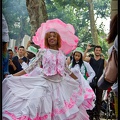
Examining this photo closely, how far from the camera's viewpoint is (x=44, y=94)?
560 centimetres

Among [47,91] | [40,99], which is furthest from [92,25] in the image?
[40,99]

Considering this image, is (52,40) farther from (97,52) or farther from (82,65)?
(97,52)

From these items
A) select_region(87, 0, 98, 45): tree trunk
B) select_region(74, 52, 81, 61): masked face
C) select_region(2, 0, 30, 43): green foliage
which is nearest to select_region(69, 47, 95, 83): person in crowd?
select_region(74, 52, 81, 61): masked face

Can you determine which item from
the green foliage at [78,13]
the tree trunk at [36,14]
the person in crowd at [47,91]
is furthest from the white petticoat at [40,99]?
the tree trunk at [36,14]

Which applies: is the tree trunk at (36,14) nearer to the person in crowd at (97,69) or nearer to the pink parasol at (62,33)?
the person in crowd at (97,69)

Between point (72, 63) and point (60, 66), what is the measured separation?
2.29 m

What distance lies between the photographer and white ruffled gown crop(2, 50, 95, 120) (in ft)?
17.8

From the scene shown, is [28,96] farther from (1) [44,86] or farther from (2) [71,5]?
(2) [71,5]

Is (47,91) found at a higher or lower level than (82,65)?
lower

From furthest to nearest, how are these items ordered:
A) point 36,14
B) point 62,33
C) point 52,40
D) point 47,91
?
point 36,14 < point 62,33 < point 52,40 < point 47,91

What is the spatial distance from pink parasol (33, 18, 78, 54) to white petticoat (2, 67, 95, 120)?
1.68 feet

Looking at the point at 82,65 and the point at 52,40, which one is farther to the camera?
the point at 82,65

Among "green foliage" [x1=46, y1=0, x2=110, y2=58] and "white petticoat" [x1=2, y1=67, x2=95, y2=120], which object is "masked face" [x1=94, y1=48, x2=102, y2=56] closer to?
"green foliage" [x1=46, y1=0, x2=110, y2=58]

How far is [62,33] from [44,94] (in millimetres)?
1168
